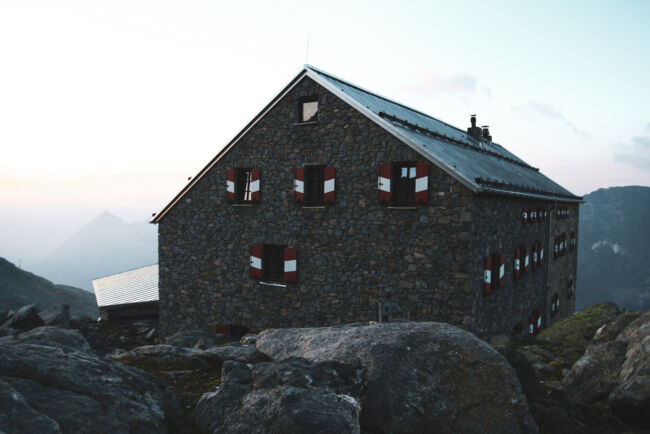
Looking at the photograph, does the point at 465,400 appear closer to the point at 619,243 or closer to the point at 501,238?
the point at 501,238

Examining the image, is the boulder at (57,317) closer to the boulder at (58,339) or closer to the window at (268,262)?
the window at (268,262)

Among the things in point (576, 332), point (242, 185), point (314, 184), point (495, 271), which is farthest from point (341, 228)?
point (576, 332)

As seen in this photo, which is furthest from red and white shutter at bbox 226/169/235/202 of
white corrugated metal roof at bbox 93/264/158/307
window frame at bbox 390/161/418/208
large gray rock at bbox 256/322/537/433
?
large gray rock at bbox 256/322/537/433

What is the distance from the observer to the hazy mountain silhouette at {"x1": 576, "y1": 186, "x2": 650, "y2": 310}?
3431 inches

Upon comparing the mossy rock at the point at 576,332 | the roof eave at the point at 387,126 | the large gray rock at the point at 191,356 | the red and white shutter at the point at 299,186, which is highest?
the roof eave at the point at 387,126

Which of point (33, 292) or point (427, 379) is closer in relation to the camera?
point (427, 379)

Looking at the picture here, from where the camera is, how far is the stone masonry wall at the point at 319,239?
10672mm

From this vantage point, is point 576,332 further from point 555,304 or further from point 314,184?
point 555,304

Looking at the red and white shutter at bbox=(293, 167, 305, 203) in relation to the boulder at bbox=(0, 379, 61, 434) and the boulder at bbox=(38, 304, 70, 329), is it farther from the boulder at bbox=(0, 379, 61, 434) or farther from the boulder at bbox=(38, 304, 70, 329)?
the boulder at bbox=(0, 379, 61, 434)

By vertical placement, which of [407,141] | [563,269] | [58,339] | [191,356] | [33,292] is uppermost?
[407,141]

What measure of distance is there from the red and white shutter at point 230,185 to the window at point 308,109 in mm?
2886

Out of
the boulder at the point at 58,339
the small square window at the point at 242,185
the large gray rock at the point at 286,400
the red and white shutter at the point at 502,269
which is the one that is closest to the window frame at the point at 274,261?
the small square window at the point at 242,185

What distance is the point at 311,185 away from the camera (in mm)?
12758

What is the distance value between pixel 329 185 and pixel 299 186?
99 centimetres
